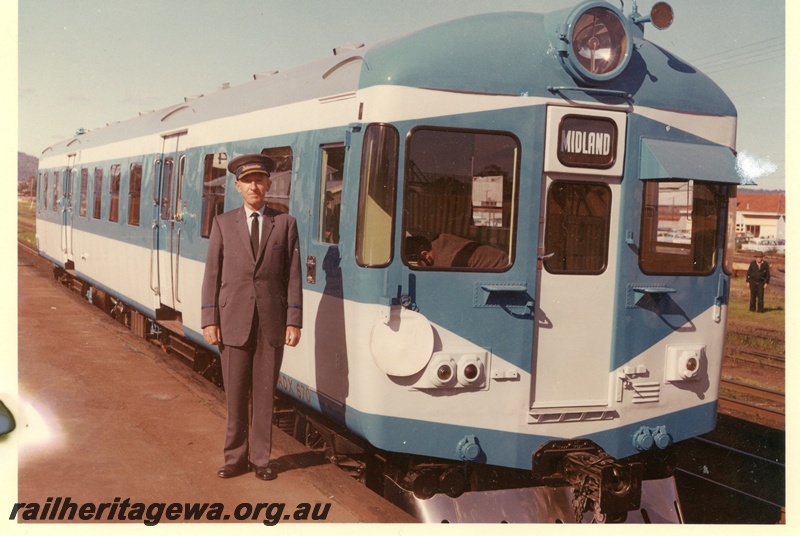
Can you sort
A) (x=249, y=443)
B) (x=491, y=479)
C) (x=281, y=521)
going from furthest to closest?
(x=249, y=443) → (x=491, y=479) → (x=281, y=521)

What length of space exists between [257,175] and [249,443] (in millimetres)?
1974

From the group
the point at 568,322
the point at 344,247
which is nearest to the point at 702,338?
the point at 568,322

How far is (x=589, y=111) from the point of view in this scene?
552 centimetres

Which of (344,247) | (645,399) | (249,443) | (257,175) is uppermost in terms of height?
(257,175)

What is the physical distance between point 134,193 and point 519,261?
23.8 feet

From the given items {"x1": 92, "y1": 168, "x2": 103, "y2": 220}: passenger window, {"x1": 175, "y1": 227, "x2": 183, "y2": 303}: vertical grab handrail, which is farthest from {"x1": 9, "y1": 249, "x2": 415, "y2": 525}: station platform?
{"x1": 92, "y1": 168, "x2": 103, "y2": 220}: passenger window

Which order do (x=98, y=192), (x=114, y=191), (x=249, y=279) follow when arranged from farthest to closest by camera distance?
(x=98, y=192) < (x=114, y=191) < (x=249, y=279)

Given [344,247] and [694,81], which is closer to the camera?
[344,247]

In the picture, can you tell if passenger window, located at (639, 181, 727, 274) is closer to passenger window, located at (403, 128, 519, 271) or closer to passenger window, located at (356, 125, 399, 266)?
passenger window, located at (403, 128, 519, 271)

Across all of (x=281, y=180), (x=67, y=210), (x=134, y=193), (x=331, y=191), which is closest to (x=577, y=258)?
(x=331, y=191)

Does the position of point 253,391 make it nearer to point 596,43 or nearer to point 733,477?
point 596,43

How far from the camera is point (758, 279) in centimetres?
1764

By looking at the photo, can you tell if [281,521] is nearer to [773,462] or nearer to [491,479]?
[491,479]

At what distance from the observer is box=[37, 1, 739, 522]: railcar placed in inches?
209
